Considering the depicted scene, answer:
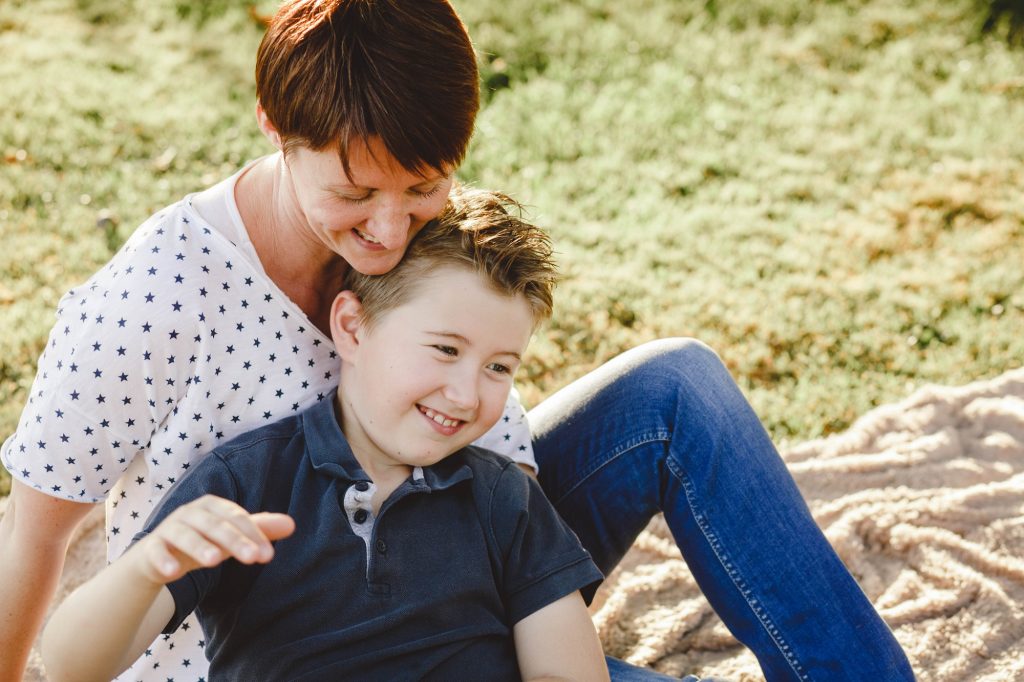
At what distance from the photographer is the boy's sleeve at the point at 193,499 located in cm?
156

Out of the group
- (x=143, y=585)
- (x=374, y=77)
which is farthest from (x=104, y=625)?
(x=374, y=77)

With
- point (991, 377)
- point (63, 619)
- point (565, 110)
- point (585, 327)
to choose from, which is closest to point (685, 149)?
point (565, 110)

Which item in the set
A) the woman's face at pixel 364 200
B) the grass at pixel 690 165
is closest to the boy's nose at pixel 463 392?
the woman's face at pixel 364 200

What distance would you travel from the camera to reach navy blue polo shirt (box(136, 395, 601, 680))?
1.69m

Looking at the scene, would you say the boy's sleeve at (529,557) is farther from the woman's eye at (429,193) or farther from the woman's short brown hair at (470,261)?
the woman's eye at (429,193)

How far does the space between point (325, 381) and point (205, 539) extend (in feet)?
2.27

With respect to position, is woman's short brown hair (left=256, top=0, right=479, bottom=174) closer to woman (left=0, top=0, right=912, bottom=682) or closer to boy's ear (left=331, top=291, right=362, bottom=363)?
woman (left=0, top=0, right=912, bottom=682)

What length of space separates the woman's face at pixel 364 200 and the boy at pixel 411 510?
72mm

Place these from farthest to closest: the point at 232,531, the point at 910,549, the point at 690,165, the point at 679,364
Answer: the point at 690,165
the point at 910,549
the point at 679,364
the point at 232,531

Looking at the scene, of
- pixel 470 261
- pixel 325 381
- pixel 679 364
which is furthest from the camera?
pixel 679 364

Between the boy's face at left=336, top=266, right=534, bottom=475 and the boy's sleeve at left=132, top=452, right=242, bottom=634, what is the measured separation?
0.83 ft

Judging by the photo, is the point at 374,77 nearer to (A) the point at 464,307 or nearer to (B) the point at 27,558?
(A) the point at 464,307

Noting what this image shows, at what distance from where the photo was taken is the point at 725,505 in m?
2.00

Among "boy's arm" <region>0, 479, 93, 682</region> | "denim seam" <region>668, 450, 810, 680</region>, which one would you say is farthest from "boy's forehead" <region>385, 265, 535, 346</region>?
"boy's arm" <region>0, 479, 93, 682</region>
